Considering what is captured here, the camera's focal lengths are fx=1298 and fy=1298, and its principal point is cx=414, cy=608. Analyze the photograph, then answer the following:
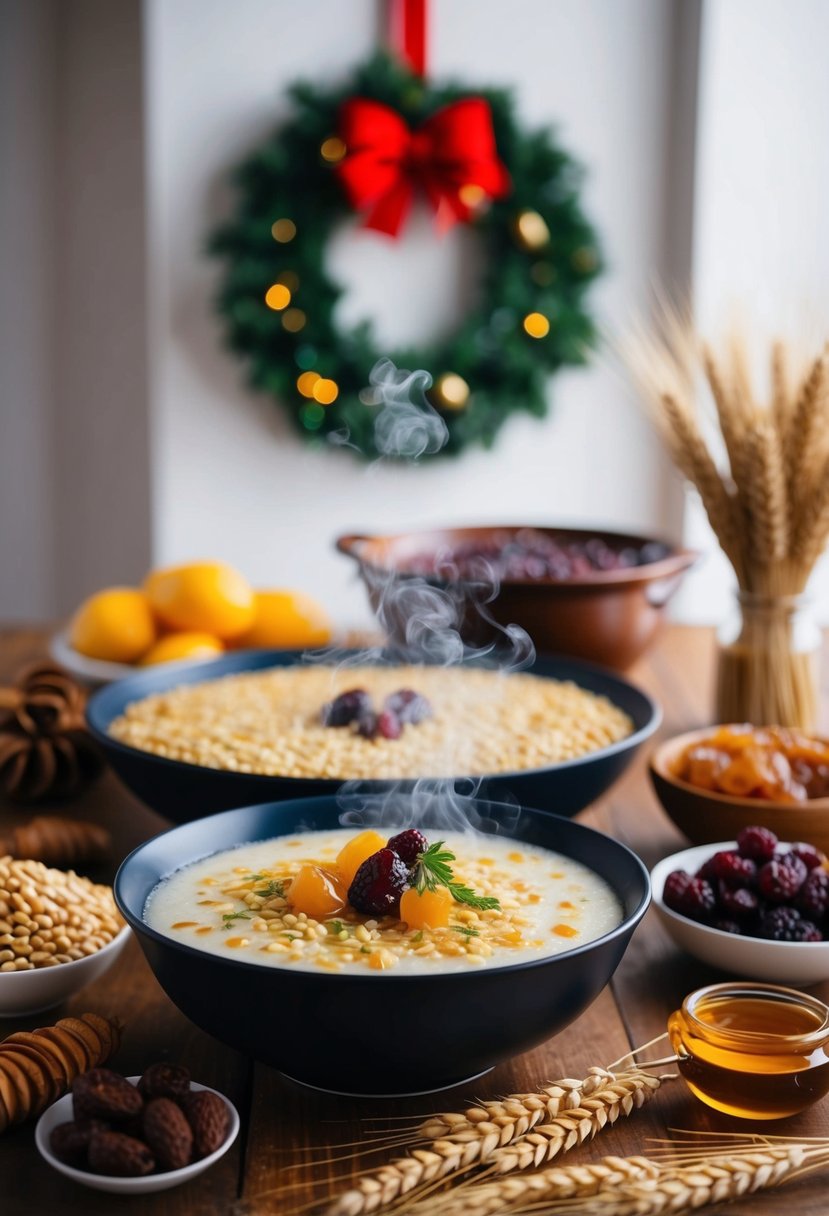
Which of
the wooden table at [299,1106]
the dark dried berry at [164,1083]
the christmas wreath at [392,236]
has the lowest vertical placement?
the wooden table at [299,1106]

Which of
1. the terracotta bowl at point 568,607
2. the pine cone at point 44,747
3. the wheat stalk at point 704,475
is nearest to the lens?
the pine cone at point 44,747

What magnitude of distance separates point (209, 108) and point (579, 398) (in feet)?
4.64

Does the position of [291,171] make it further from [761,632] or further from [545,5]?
[761,632]

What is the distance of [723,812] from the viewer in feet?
4.49

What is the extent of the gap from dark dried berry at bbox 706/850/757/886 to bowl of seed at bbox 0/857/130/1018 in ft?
1.77

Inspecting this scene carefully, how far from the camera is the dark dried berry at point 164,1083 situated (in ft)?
2.82

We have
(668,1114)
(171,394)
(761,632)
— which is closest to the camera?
(668,1114)

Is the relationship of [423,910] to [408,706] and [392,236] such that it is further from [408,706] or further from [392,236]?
[392,236]

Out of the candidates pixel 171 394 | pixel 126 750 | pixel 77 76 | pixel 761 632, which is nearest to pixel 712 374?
pixel 761 632

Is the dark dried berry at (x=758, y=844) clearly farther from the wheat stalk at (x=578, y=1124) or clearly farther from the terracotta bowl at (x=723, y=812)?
the wheat stalk at (x=578, y=1124)

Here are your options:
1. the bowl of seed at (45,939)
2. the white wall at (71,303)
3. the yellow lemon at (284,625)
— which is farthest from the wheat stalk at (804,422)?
the white wall at (71,303)

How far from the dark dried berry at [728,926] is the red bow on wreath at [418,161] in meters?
2.84

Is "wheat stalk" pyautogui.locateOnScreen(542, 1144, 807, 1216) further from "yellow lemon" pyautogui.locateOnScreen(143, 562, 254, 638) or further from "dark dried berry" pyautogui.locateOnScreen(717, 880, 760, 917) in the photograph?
"yellow lemon" pyautogui.locateOnScreen(143, 562, 254, 638)

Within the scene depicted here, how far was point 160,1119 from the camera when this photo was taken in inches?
32.9
